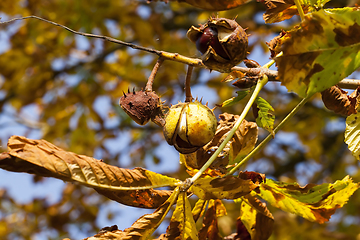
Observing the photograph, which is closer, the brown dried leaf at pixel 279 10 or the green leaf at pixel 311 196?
the green leaf at pixel 311 196

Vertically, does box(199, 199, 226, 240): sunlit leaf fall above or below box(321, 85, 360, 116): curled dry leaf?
below

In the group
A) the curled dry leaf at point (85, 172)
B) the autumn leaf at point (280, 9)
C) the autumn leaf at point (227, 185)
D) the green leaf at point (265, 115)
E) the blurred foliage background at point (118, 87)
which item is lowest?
the autumn leaf at point (227, 185)

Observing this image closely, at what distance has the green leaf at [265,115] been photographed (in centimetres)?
120

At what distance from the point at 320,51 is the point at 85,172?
2.32 feet

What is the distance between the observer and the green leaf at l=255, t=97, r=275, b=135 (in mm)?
1202

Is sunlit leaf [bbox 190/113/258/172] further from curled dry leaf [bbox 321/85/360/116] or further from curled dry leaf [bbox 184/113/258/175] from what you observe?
curled dry leaf [bbox 321/85/360/116]

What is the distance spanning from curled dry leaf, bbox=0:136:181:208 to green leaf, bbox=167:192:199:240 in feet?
0.21

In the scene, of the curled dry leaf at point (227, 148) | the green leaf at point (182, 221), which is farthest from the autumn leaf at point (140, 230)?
the curled dry leaf at point (227, 148)

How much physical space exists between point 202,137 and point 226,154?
0.61 ft

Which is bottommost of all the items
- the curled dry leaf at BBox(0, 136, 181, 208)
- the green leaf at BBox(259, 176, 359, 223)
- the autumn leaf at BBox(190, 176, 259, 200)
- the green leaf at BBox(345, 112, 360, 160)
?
the green leaf at BBox(259, 176, 359, 223)

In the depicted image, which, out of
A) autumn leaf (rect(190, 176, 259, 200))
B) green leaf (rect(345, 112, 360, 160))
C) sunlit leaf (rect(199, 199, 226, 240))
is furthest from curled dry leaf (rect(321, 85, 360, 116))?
sunlit leaf (rect(199, 199, 226, 240))

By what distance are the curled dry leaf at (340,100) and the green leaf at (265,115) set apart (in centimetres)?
23

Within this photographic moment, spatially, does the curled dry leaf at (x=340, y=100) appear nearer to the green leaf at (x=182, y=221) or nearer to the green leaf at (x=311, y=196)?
the green leaf at (x=311, y=196)

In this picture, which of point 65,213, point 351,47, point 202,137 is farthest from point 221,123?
A: point 65,213
